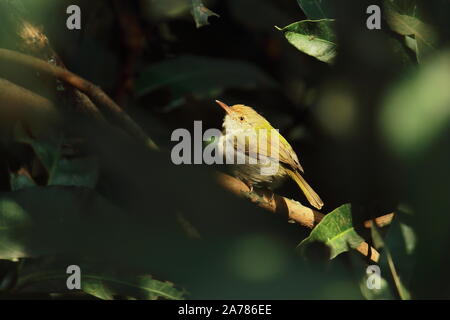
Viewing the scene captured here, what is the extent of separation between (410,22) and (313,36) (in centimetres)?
21

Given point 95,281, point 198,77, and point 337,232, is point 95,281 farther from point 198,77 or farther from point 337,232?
point 198,77

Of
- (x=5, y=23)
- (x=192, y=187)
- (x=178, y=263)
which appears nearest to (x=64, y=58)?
(x=5, y=23)

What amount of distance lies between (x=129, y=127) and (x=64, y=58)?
68 centimetres

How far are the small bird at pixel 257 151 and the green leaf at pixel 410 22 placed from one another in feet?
1.43

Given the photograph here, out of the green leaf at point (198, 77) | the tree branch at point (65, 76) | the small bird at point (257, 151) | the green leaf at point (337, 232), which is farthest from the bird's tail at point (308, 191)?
the green leaf at point (198, 77)

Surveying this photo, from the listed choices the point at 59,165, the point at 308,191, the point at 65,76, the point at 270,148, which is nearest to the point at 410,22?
the point at 308,191

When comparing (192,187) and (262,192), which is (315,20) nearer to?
(262,192)

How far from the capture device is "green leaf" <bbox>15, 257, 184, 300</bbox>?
1464 millimetres

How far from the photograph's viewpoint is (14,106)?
1.49 metres

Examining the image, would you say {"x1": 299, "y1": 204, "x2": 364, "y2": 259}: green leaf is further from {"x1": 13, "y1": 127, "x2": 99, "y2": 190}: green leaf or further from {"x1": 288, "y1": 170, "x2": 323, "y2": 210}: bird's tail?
{"x1": 13, "y1": 127, "x2": 99, "y2": 190}: green leaf

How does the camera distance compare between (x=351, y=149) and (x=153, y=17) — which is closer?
(x=351, y=149)

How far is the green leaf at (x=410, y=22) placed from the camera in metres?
1.32

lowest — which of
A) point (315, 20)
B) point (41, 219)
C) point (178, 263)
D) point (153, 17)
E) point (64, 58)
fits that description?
point (178, 263)

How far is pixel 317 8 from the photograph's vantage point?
1.43 metres
